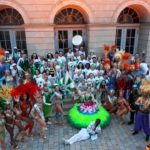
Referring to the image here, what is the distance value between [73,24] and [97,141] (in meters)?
8.77

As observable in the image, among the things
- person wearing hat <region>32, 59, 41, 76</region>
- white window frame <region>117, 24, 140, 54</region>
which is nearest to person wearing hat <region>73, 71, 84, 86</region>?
person wearing hat <region>32, 59, 41, 76</region>

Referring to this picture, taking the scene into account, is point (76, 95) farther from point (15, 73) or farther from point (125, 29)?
point (125, 29)

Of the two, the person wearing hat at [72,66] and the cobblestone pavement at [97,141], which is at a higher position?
the person wearing hat at [72,66]

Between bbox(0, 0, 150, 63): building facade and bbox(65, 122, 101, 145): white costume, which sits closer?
bbox(65, 122, 101, 145): white costume

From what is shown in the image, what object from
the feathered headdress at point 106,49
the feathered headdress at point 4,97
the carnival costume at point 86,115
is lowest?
the carnival costume at point 86,115

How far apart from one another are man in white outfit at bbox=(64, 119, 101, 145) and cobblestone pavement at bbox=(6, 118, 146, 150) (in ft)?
0.50

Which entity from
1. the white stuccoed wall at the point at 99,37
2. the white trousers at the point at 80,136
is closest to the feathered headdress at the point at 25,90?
the white trousers at the point at 80,136

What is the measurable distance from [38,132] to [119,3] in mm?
9372

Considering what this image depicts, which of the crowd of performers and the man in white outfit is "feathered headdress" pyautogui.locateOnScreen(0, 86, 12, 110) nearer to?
the crowd of performers

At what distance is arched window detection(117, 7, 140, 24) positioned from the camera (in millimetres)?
14141

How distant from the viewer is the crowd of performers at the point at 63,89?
271 inches

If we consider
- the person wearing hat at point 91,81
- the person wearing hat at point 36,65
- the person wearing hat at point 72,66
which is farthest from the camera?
the person wearing hat at point 72,66

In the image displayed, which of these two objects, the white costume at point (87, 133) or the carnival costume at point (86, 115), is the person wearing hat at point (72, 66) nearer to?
the carnival costume at point (86, 115)

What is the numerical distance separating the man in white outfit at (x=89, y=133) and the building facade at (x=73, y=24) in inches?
274
